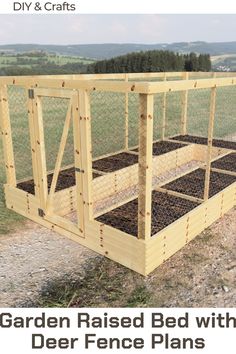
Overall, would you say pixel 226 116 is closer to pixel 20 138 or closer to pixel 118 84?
pixel 20 138

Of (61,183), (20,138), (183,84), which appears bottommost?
(20,138)

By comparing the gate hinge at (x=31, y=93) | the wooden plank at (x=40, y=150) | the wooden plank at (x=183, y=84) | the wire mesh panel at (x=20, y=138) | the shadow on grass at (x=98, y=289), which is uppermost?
the wooden plank at (x=183, y=84)

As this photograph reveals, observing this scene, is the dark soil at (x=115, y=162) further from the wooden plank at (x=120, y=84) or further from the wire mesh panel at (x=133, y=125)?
the wooden plank at (x=120, y=84)

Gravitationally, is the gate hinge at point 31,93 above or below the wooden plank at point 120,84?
below

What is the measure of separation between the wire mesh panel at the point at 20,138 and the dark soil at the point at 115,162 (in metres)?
1.79

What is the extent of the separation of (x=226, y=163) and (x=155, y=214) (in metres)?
3.66

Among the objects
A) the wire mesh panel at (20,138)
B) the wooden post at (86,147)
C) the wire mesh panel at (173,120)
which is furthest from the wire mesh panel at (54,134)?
the wire mesh panel at (173,120)

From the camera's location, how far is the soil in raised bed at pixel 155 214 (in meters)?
5.22

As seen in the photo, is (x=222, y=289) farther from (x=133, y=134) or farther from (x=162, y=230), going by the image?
(x=133, y=134)

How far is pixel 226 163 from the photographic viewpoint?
849 centimetres

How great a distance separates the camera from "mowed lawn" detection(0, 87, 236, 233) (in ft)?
31.4

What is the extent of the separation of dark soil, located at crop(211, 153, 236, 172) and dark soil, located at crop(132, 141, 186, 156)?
129 centimetres

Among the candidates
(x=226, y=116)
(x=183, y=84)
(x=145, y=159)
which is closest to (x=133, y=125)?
(x=226, y=116)

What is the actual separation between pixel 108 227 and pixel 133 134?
874cm
